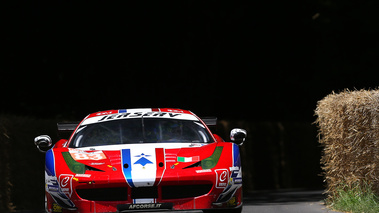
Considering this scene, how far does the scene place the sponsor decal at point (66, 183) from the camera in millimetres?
9477

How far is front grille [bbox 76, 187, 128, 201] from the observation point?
9.38 metres

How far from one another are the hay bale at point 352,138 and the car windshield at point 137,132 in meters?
2.63

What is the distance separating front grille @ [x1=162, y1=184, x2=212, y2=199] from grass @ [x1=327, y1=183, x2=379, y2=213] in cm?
320

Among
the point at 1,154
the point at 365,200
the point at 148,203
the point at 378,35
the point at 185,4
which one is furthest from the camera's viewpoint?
the point at 378,35

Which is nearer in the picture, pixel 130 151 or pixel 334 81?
pixel 130 151

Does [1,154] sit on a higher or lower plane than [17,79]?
lower

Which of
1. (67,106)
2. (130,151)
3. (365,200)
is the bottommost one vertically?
(365,200)

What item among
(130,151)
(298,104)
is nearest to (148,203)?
(130,151)

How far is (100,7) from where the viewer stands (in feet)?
105

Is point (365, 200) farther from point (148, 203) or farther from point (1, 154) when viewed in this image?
point (1, 154)

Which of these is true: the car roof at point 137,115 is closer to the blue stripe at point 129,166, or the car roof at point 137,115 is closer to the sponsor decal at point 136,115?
the sponsor decal at point 136,115

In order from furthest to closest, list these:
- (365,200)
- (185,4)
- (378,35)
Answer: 1. (378,35)
2. (185,4)
3. (365,200)

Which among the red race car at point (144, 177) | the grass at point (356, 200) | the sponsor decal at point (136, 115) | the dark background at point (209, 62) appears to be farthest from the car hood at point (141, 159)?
the dark background at point (209, 62)

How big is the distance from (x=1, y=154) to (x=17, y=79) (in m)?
15.4
